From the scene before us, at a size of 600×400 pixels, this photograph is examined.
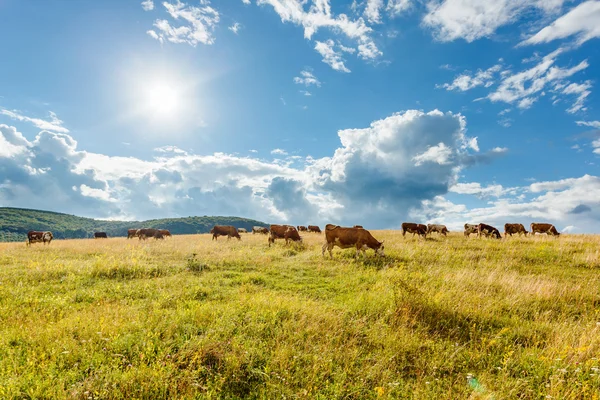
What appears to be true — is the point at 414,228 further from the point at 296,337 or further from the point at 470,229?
the point at 296,337

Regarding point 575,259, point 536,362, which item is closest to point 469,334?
point 536,362

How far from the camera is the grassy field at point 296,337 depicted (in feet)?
17.1

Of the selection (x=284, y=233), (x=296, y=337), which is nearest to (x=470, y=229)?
(x=284, y=233)

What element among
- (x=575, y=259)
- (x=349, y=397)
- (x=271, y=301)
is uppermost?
(x=575, y=259)

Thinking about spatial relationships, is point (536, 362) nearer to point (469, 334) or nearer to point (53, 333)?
point (469, 334)

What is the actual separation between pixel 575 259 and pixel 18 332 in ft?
77.3

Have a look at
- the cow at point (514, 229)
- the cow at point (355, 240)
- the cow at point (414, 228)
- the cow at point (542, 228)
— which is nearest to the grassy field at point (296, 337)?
the cow at point (355, 240)

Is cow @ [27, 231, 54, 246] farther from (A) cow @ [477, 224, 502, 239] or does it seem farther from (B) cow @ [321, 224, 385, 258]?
(A) cow @ [477, 224, 502, 239]

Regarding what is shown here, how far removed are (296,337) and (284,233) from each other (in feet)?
62.8

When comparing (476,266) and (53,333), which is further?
(476,266)

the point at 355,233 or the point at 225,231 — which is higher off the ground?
the point at 355,233

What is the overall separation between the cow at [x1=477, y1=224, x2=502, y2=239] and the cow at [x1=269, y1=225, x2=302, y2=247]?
1880 cm

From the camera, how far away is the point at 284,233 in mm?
25797

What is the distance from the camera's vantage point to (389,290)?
33.4 feet
